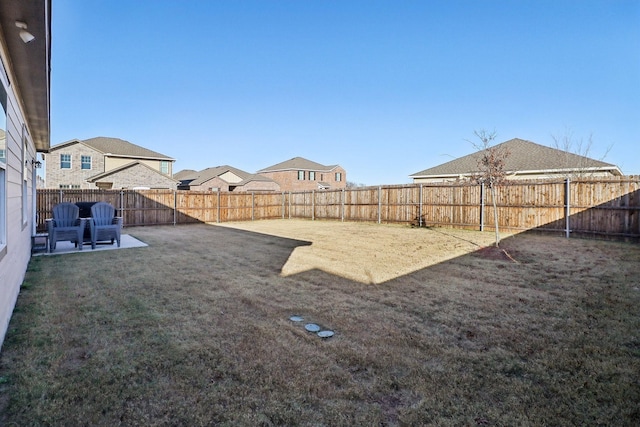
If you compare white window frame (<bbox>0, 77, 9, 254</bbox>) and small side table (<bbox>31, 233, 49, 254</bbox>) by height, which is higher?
white window frame (<bbox>0, 77, 9, 254</bbox>)

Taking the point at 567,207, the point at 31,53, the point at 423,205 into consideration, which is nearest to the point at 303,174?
the point at 423,205

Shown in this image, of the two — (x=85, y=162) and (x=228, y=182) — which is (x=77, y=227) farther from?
(x=228, y=182)

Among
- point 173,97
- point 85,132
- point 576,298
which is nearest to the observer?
point 576,298

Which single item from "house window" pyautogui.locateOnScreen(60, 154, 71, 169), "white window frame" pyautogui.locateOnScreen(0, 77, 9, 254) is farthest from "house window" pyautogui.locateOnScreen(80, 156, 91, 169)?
"white window frame" pyautogui.locateOnScreen(0, 77, 9, 254)

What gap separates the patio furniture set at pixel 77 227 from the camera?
8750 mm

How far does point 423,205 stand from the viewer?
1478cm

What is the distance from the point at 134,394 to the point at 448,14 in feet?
48.9

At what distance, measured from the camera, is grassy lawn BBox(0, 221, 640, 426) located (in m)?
2.26

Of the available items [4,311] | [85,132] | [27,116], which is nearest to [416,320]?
[4,311]

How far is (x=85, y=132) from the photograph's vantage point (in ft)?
88.5

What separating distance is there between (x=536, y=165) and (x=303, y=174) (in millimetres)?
30859

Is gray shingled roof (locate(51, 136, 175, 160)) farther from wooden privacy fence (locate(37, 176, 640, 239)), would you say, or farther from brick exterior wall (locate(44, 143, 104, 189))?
wooden privacy fence (locate(37, 176, 640, 239))

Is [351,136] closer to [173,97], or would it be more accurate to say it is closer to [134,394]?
[173,97]

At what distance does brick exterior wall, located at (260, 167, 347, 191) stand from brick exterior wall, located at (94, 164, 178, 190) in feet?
60.2
